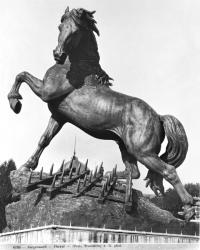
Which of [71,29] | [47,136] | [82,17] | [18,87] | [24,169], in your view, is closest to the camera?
[71,29]

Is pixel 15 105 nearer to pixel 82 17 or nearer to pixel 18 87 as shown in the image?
pixel 18 87

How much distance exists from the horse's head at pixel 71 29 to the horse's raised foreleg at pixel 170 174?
2379 millimetres

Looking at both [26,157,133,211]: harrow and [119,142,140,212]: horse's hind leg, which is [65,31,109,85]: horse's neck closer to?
[119,142,140,212]: horse's hind leg

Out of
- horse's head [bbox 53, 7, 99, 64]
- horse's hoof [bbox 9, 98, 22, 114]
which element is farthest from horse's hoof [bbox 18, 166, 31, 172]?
horse's head [bbox 53, 7, 99, 64]

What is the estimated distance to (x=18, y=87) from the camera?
9.16 m

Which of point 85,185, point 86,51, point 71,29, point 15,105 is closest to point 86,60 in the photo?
point 86,51

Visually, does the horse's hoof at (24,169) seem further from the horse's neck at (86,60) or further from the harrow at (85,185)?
the horse's neck at (86,60)

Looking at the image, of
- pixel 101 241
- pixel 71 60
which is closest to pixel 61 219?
pixel 101 241

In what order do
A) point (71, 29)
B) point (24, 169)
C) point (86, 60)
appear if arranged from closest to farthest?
point (71, 29), point (24, 169), point (86, 60)

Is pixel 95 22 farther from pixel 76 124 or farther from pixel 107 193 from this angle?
pixel 107 193

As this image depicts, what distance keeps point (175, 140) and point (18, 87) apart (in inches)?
130

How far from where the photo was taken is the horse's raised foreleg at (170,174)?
761cm

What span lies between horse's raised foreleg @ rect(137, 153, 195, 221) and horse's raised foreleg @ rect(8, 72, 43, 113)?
2490 millimetres

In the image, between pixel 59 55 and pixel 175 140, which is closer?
pixel 175 140
